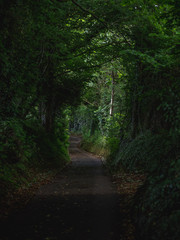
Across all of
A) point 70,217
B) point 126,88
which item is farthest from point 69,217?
point 126,88

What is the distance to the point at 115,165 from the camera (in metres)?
12.2

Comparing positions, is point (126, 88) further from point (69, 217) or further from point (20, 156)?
point (69, 217)

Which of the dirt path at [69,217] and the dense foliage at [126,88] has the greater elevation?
the dense foliage at [126,88]

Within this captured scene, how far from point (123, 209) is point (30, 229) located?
245cm

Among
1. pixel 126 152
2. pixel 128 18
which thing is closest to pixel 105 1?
pixel 128 18

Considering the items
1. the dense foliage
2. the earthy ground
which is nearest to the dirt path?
the earthy ground

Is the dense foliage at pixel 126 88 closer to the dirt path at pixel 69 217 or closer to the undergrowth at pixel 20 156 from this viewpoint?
the undergrowth at pixel 20 156

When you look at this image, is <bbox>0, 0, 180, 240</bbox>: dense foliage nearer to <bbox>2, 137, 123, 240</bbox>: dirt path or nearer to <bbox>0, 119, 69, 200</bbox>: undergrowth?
<bbox>0, 119, 69, 200</bbox>: undergrowth

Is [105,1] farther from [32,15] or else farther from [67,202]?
[67,202]

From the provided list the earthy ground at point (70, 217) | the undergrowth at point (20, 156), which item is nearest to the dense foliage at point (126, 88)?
the undergrowth at point (20, 156)

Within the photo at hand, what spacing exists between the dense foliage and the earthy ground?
69 centimetres

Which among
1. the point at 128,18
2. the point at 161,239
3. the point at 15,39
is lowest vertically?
the point at 161,239

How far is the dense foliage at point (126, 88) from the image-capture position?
4566 mm

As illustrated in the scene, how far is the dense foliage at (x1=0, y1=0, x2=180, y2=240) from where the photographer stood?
457 cm
